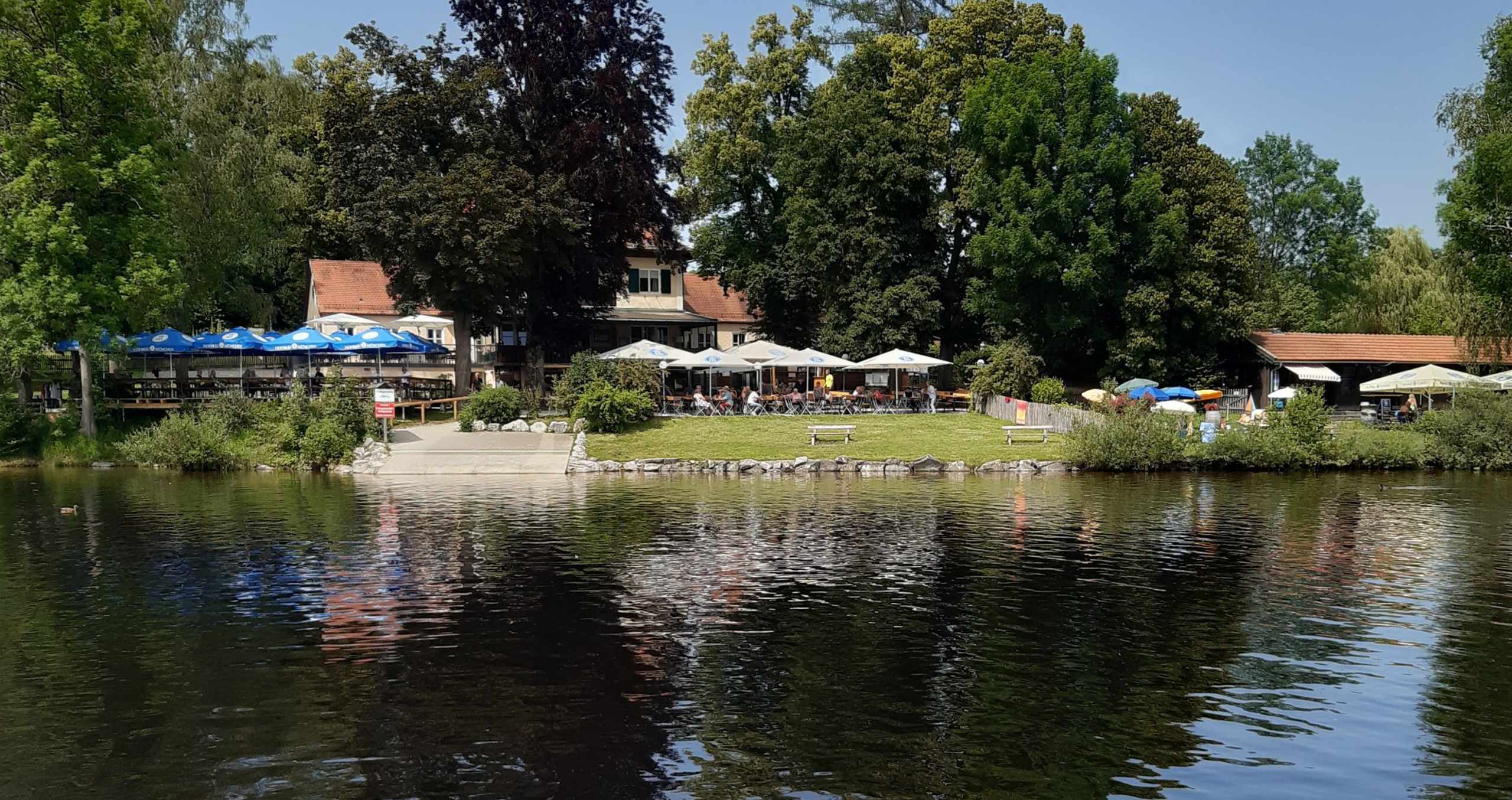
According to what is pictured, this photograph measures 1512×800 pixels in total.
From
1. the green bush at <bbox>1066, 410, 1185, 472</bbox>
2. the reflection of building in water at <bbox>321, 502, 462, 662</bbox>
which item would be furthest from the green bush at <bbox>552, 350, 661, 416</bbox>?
the reflection of building in water at <bbox>321, 502, 462, 662</bbox>

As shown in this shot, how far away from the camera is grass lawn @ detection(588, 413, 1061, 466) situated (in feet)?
121

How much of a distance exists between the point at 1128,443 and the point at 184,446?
31.8 metres

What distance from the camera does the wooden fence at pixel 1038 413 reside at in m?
37.2

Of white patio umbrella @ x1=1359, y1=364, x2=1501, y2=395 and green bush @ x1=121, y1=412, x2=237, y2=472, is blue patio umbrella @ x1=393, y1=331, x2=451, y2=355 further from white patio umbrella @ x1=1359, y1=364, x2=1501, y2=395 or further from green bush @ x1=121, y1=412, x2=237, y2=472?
white patio umbrella @ x1=1359, y1=364, x2=1501, y2=395

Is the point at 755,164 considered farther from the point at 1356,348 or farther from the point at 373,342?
the point at 1356,348

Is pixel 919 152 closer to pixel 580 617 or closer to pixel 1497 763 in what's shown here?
pixel 580 617

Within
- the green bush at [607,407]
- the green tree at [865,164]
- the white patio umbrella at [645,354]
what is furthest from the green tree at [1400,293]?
the green bush at [607,407]

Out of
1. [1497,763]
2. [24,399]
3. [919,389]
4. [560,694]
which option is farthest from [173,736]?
[919,389]

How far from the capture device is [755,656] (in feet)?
43.5

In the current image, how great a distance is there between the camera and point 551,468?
3578 cm

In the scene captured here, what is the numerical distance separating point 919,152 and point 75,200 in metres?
36.1

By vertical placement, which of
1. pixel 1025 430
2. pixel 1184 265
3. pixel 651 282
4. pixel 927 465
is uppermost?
pixel 651 282

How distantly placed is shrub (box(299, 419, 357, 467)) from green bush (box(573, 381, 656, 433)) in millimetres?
8521

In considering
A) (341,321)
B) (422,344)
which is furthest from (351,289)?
(422,344)
